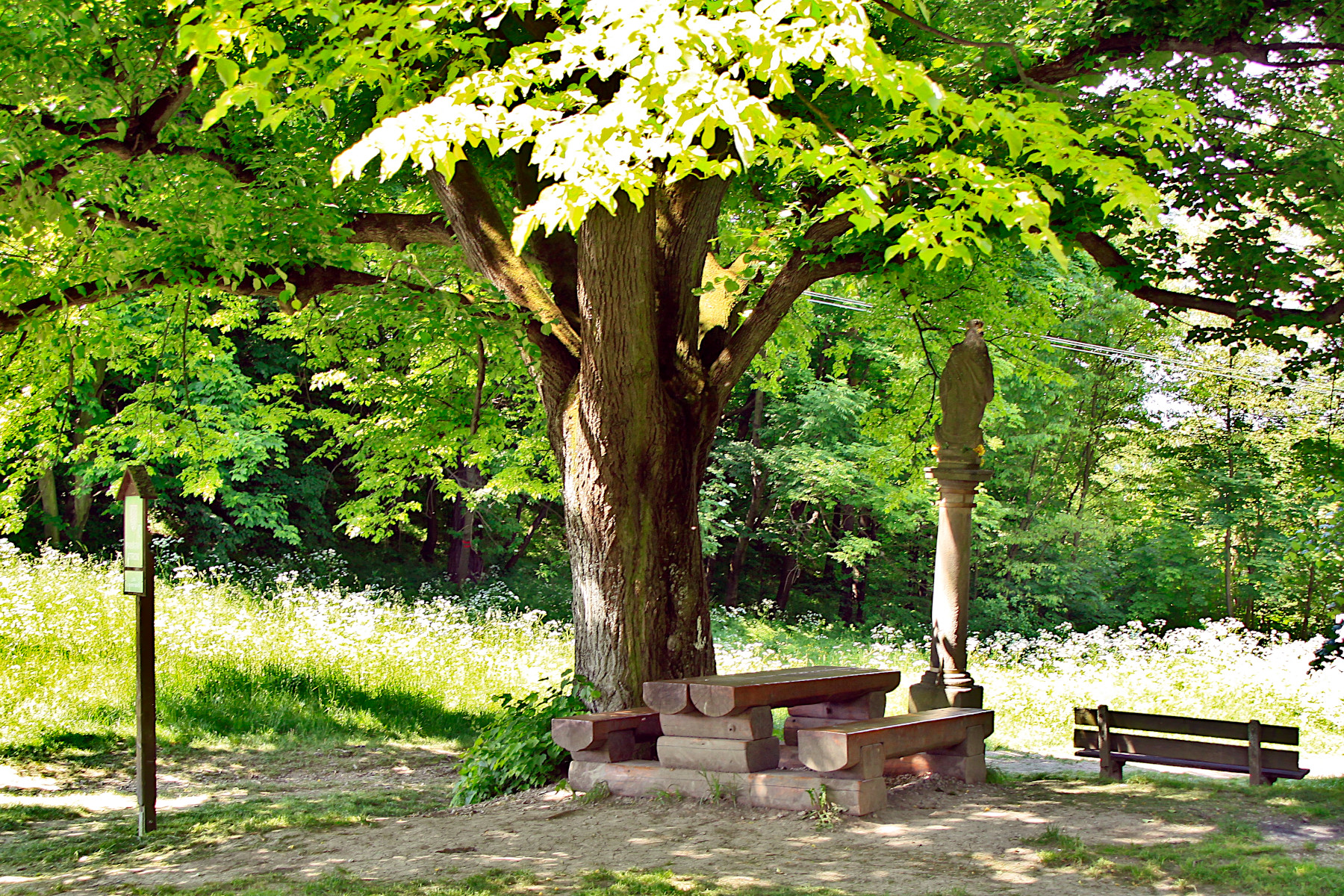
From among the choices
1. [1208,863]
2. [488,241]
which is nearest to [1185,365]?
[488,241]

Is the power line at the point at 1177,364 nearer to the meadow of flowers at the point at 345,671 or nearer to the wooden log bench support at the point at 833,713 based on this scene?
the meadow of flowers at the point at 345,671

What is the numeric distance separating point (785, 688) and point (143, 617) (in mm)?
4061

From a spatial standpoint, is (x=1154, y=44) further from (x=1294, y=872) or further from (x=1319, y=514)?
(x=1319, y=514)

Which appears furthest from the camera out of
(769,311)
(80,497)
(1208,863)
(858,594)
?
(858,594)

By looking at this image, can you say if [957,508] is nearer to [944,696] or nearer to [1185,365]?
[944,696]

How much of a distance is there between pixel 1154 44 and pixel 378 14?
17.0 ft

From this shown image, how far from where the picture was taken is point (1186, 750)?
8.25 metres

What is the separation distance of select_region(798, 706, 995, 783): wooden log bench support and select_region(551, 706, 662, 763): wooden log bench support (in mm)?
1107

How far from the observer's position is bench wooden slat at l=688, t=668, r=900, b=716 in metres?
6.85

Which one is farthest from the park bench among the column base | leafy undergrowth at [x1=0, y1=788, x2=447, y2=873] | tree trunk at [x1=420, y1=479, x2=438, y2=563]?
tree trunk at [x1=420, y1=479, x2=438, y2=563]

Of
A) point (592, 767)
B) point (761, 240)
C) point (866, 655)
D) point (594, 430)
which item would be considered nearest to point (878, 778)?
point (592, 767)

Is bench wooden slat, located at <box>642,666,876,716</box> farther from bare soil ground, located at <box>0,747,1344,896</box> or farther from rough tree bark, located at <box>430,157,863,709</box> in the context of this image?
rough tree bark, located at <box>430,157,863,709</box>

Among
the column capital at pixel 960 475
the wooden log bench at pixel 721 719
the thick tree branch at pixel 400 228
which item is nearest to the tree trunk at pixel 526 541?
the thick tree branch at pixel 400 228

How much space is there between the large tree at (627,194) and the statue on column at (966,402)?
84 centimetres
